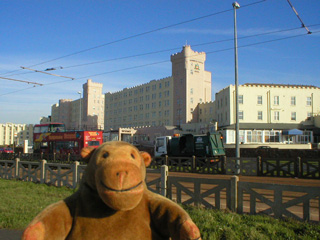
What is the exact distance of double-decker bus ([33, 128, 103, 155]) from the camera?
30.2m

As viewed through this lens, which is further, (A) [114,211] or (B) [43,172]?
(B) [43,172]

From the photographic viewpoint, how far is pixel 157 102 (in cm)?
7625

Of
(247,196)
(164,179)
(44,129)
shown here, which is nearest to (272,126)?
(44,129)

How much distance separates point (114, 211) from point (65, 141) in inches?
1196

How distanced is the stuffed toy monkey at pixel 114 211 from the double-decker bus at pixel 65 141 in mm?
26539

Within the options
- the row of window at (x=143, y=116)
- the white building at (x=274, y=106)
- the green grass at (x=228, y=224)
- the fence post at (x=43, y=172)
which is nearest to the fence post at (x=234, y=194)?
the green grass at (x=228, y=224)

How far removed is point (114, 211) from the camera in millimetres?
2975

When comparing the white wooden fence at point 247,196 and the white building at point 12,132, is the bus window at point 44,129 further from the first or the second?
the white building at point 12,132

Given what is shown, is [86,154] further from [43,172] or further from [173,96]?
[173,96]

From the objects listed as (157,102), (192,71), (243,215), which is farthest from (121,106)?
(243,215)

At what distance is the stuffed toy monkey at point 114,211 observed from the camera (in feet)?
8.91

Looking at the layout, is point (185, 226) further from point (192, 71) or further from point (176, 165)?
point (192, 71)

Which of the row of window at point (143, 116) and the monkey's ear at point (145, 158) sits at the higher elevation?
the row of window at point (143, 116)

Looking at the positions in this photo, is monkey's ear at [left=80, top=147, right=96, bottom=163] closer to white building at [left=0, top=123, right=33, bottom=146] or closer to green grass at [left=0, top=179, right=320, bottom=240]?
green grass at [left=0, top=179, right=320, bottom=240]
